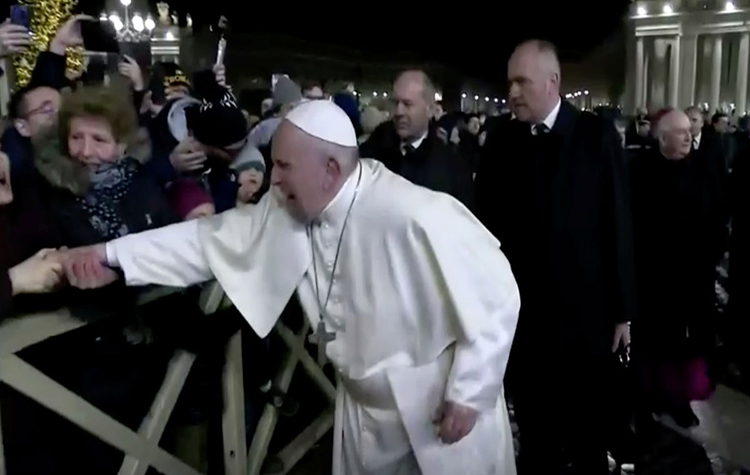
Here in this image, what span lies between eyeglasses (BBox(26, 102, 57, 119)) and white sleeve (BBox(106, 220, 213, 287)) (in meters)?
1.53

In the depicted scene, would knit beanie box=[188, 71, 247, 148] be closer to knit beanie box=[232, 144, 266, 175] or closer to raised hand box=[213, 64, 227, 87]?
knit beanie box=[232, 144, 266, 175]

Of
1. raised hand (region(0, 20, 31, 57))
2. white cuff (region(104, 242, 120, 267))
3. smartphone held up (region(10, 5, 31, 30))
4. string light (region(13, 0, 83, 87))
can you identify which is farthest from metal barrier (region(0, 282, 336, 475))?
string light (region(13, 0, 83, 87))

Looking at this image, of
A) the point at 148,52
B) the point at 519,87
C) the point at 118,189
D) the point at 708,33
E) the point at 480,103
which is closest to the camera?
the point at 118,189

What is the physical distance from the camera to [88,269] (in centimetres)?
292

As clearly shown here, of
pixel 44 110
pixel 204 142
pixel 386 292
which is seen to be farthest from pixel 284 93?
pixel 386 292

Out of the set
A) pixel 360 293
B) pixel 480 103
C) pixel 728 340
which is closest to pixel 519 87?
pixel 360 293

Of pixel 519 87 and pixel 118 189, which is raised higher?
pixel 519 87

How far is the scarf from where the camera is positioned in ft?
10.8

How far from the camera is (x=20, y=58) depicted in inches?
243

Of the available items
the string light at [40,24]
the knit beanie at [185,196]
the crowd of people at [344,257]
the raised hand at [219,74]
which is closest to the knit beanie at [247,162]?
the crowd of people at [344,257]

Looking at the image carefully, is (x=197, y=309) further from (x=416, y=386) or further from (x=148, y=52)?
(x=148, y=52)

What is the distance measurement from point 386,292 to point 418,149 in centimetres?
251

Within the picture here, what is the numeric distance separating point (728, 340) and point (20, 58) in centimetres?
526

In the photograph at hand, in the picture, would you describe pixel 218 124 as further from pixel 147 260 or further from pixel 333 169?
pixel 333 169
